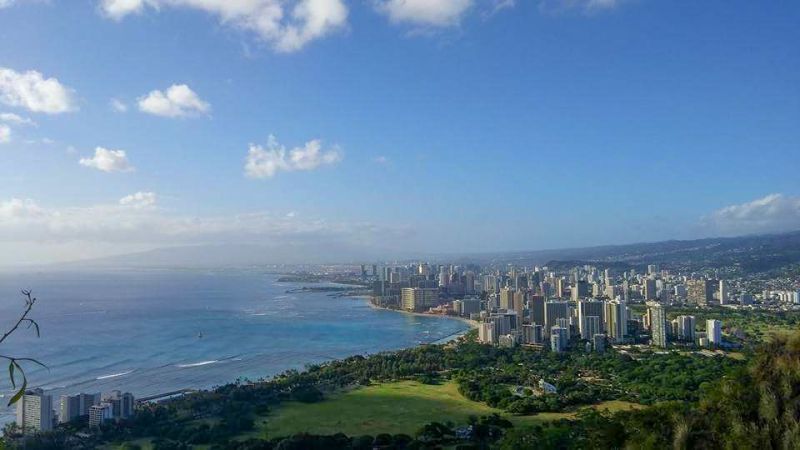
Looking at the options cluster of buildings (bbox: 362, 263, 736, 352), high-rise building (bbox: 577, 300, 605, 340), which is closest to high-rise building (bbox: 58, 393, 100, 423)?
cluster of buildings (bbox: 362, 263, 736, 352)

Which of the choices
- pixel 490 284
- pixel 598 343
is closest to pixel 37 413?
pixel 598 343

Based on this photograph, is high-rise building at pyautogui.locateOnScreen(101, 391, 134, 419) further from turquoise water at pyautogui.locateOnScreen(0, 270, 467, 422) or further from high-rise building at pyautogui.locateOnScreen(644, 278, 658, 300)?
high-rise building at pyautogui.locateOnScreen(644, 278, 658, 300)

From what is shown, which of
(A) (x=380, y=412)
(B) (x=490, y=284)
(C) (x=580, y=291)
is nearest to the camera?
(A) (x=380, y=412)

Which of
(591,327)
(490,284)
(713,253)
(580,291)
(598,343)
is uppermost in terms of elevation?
(713,253)

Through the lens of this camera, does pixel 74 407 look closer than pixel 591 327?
Yes

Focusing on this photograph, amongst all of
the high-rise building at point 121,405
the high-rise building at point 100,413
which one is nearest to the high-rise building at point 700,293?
the high-rise building at point 121,405

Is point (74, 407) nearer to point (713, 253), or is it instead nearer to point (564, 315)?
point (564, 315)
